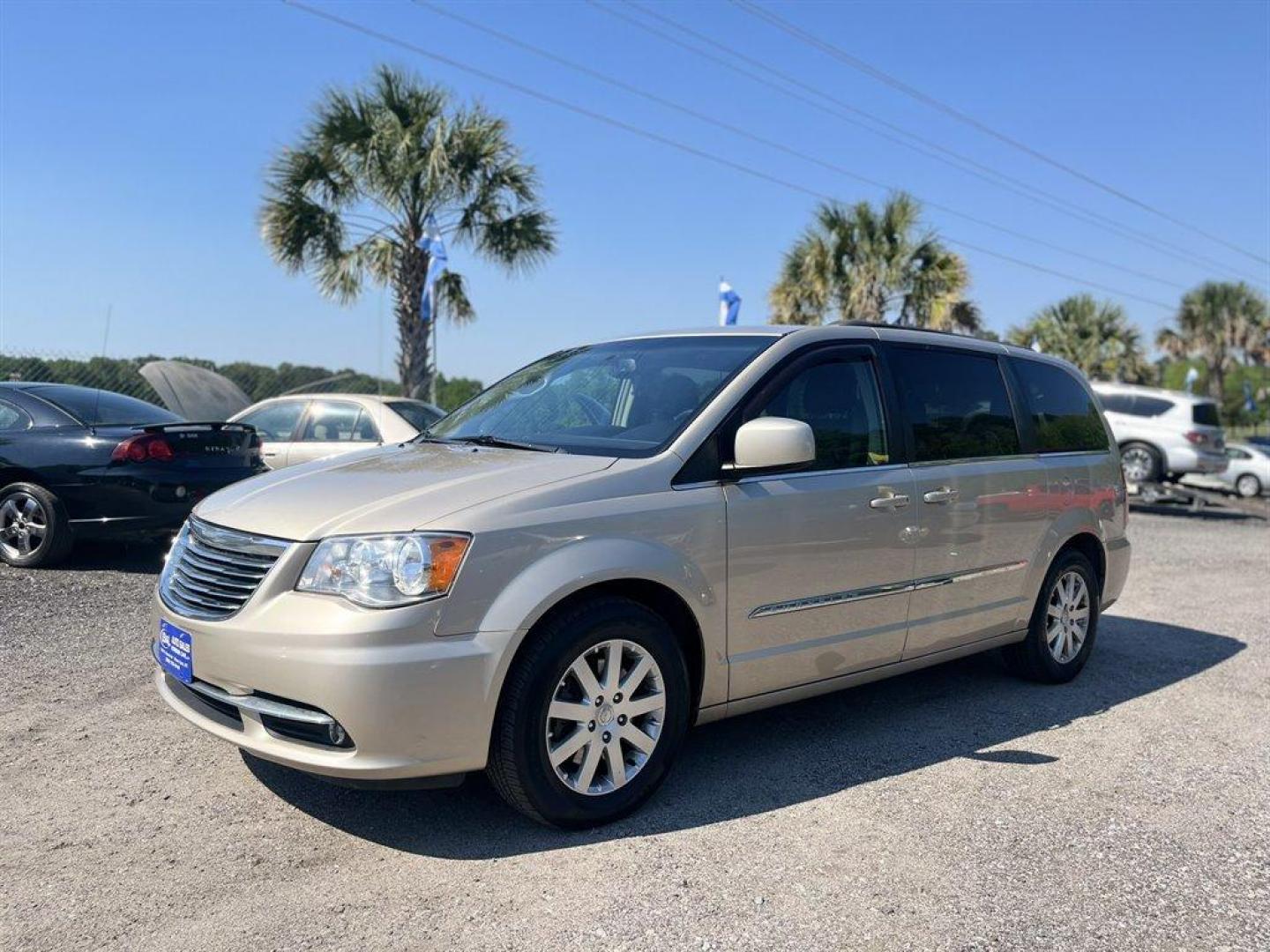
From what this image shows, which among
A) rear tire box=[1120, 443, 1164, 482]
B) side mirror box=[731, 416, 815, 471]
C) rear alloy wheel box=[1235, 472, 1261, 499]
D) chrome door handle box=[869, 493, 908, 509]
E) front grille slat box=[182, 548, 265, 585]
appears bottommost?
rear alloy wheel box=[1235, 472, 1261, 499]

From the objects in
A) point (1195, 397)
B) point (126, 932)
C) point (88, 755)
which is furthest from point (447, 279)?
point (126, 932)

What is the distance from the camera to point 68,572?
7.61m

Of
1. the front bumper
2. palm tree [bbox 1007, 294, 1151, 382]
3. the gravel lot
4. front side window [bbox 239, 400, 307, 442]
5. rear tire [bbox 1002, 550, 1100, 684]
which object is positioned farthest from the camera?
palm tree [bbox 1007, 294, 1151, 382]

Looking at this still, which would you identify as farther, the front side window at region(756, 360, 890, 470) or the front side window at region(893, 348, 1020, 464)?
the front side window at region(893, 348, 1020, 464)

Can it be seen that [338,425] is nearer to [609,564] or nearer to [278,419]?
[278,419]

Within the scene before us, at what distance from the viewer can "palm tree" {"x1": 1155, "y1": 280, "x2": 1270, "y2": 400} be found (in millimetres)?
43938

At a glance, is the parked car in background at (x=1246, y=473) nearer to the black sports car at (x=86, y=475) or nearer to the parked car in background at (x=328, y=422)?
the parked car in background at (x=328, y=422)

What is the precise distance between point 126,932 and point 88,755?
1.53 meters

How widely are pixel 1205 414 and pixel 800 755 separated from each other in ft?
54.6

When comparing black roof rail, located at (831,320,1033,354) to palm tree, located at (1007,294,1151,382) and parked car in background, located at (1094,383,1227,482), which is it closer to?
parked car in background, located at (1094,383,1227,482)

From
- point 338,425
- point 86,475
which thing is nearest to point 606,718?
point 86,475

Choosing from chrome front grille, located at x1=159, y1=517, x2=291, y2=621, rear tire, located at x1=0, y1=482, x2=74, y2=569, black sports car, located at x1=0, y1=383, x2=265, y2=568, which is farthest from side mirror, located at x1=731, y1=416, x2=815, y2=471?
rear tire, located at x1=0, y1=482, x2=74, y2=569

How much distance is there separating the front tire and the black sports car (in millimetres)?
Answer: 5206

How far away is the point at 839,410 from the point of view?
14.3ft
